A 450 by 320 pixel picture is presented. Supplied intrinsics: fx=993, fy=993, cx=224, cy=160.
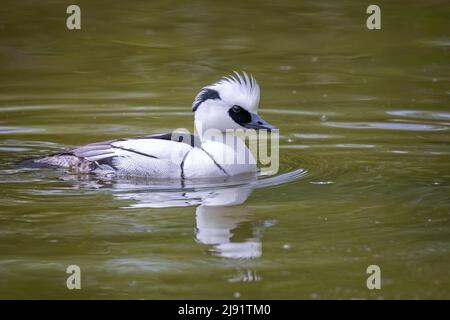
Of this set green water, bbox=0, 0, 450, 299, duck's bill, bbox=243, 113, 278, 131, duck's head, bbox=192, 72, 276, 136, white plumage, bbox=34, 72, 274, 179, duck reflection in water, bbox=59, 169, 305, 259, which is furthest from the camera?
duck's bill, bbox=243, 113, 278, 131

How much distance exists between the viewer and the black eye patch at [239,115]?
1085 centimetres

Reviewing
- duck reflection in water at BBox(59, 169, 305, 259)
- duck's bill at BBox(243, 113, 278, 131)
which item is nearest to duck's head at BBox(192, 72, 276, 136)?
duck's bill at BBox(243, 113, 278, 131)

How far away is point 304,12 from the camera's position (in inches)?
813

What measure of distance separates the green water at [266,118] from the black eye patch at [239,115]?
714 millimetres

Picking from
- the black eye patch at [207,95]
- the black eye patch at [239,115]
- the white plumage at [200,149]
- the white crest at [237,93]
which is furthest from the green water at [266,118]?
the black eye patch at [207,95]

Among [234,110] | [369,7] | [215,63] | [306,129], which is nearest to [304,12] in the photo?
[369,7]

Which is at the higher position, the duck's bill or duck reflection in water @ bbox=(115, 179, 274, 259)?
the duck's bill

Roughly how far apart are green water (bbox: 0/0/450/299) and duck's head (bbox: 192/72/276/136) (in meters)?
0.71

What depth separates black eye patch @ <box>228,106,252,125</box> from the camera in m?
10.9

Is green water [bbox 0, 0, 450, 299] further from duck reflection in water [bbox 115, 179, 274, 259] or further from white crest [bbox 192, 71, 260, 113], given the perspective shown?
white crest [bbox 192, 71, 260, 113]

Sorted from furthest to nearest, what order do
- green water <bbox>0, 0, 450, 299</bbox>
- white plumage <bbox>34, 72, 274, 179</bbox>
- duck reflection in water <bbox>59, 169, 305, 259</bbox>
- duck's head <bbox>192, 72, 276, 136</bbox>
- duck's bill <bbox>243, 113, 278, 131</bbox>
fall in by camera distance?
duck's bill <bbox>243, 113, 278, 131</bbox> → duck's head <bbox>192, 72, 276, 136</bbox> → white plumage <bbox>34, 72, 274, 179</bbox> → duck reflection in water <bbox>59, 169, 305, 259</bbox> → green water <bbox>0, 0, 450, 299</bbox>

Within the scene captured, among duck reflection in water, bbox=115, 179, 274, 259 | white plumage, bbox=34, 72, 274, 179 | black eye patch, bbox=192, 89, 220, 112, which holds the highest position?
black eye patch, bbox=192, 89, 220, 112

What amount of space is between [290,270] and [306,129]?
560 cm

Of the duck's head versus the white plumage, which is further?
the duck's head
